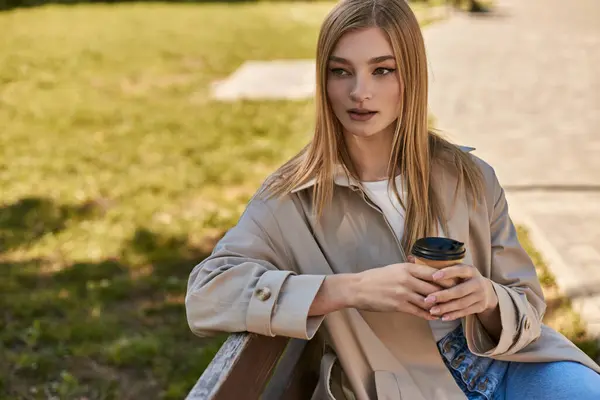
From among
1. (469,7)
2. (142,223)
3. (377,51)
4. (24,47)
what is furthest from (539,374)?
(469,7)

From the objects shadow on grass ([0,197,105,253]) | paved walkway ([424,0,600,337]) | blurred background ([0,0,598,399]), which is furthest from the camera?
shadow on grass ([0,197,105,253])

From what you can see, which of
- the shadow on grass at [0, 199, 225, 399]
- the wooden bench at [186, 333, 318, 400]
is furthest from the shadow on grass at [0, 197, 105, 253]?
the wooden bench at [186, 333, 318, 400]

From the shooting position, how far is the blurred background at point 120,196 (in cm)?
408

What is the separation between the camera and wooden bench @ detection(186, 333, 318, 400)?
1728mm

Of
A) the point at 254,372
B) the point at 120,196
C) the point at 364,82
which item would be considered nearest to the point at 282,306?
the point at 254,372

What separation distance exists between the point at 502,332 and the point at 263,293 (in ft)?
1.90

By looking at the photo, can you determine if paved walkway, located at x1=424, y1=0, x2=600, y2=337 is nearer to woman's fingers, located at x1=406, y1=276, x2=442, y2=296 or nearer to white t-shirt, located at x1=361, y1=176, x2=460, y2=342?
white t-shirt, located at x1=361, y1=176, x2=460, y2=342

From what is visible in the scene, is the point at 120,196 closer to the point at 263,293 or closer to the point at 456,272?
the point at 263,293

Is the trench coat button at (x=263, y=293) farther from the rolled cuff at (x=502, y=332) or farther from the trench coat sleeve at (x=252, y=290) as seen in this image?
the rolled cuff at (x=502, y=332)

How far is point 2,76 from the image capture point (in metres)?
10.9

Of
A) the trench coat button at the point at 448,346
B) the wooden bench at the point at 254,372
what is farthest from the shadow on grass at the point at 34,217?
the trench coat button at the point at 448,346

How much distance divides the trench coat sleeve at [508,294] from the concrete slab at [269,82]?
7.43 meters

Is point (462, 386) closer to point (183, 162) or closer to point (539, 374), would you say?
point (539, 374)

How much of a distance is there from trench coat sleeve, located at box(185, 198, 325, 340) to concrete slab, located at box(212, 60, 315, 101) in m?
7.58
